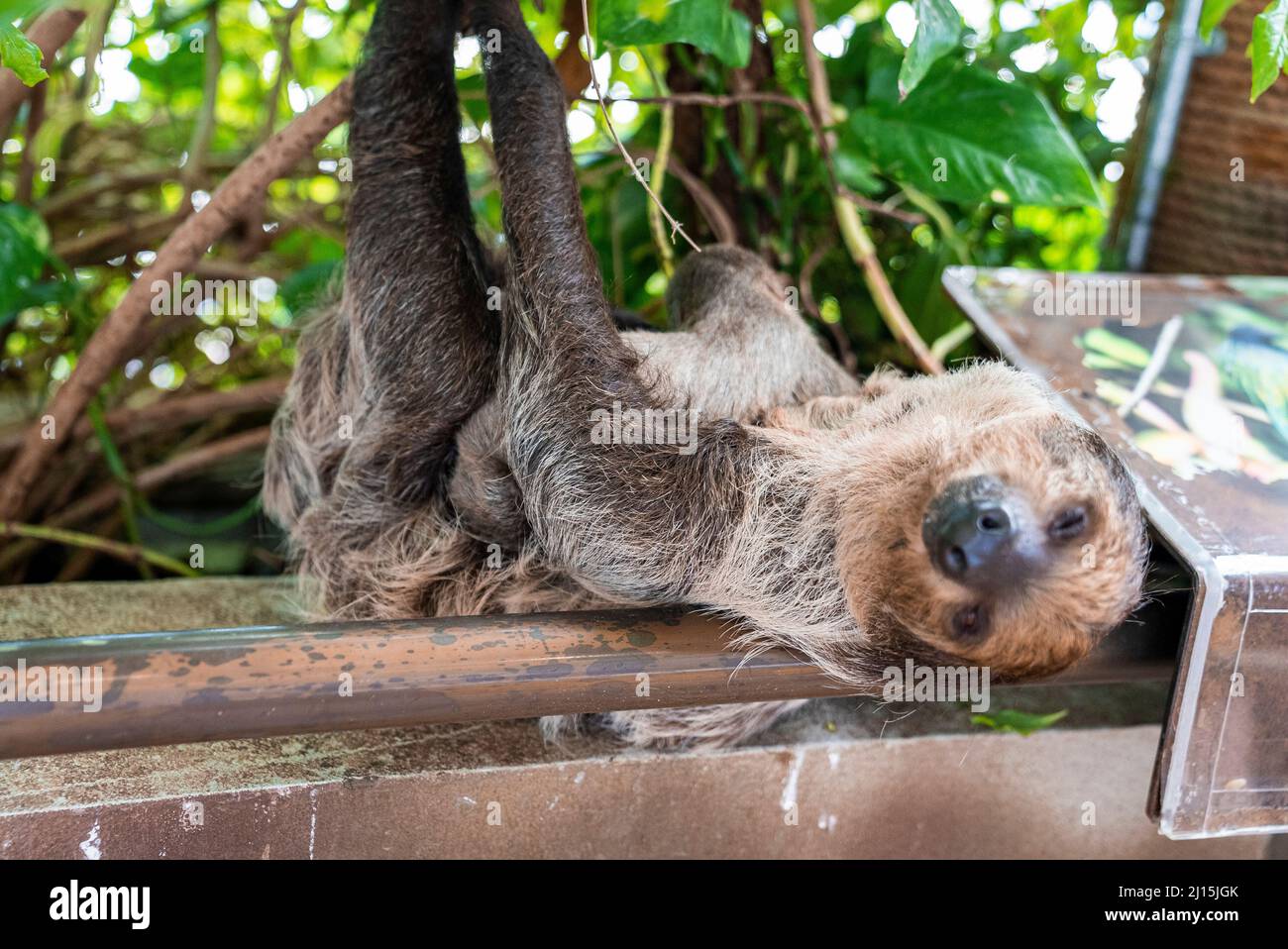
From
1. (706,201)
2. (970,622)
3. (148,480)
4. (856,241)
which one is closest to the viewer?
(970,622)

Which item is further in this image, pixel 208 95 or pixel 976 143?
pixel 208 95

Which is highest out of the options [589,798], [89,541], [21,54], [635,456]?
[21,54]

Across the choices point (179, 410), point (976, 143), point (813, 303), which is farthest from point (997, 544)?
point (179, 410)

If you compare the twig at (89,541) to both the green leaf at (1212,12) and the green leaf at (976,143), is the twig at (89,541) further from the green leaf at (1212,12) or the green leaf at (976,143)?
the green leaf at (1212,12)

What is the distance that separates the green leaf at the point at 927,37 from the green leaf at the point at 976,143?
66 centimetres

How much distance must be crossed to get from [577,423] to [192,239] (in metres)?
1.11

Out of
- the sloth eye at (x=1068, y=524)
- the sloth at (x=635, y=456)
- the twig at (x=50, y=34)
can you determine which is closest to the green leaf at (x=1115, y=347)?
the sloth at (x=635, y=456)

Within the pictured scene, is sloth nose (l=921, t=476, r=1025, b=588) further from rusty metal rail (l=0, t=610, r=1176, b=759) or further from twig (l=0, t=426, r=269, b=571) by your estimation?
twig (l=0, t=426, r=269, b=571)

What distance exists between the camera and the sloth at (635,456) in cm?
191

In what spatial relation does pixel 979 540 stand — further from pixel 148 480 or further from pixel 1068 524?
pixel 148 480

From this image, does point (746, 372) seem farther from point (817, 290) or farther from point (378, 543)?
point (817, 290)

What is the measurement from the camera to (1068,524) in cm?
193

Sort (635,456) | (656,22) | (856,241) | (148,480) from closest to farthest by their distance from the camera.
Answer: (635,456) < (656,22) < (856,241) < (148,480)

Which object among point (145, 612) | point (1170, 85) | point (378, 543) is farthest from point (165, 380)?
point (1170, 85)
